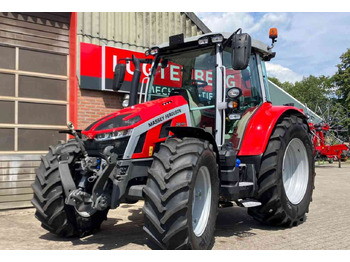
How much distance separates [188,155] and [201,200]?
27.7 inches

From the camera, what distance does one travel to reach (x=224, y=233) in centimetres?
493

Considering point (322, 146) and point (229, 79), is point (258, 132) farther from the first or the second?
point (322, 146)

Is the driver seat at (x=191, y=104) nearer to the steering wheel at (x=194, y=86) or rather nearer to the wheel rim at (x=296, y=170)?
the steering wheel at (x=194, y=86)

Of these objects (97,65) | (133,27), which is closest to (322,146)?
(133,27)

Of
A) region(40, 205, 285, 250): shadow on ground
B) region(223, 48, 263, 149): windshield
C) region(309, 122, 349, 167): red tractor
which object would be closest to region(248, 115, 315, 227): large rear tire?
region(40, 205, 285, 250): shadow on ground

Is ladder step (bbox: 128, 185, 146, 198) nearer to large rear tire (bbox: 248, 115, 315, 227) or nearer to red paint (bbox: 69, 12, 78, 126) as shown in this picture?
large rear tire (bbox: 248, 115, 315, 227)

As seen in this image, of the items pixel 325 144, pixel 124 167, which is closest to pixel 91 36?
pixel 124 167

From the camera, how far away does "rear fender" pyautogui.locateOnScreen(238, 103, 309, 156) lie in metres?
4.92

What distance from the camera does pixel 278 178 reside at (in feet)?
16.1

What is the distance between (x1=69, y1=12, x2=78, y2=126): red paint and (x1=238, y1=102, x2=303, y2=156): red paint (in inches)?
157

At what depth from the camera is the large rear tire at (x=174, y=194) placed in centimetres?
344

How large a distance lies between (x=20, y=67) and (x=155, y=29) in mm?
3363

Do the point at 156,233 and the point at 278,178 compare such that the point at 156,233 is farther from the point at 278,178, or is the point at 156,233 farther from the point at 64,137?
the point at 64,137

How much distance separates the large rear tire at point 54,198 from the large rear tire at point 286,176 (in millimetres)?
2411
